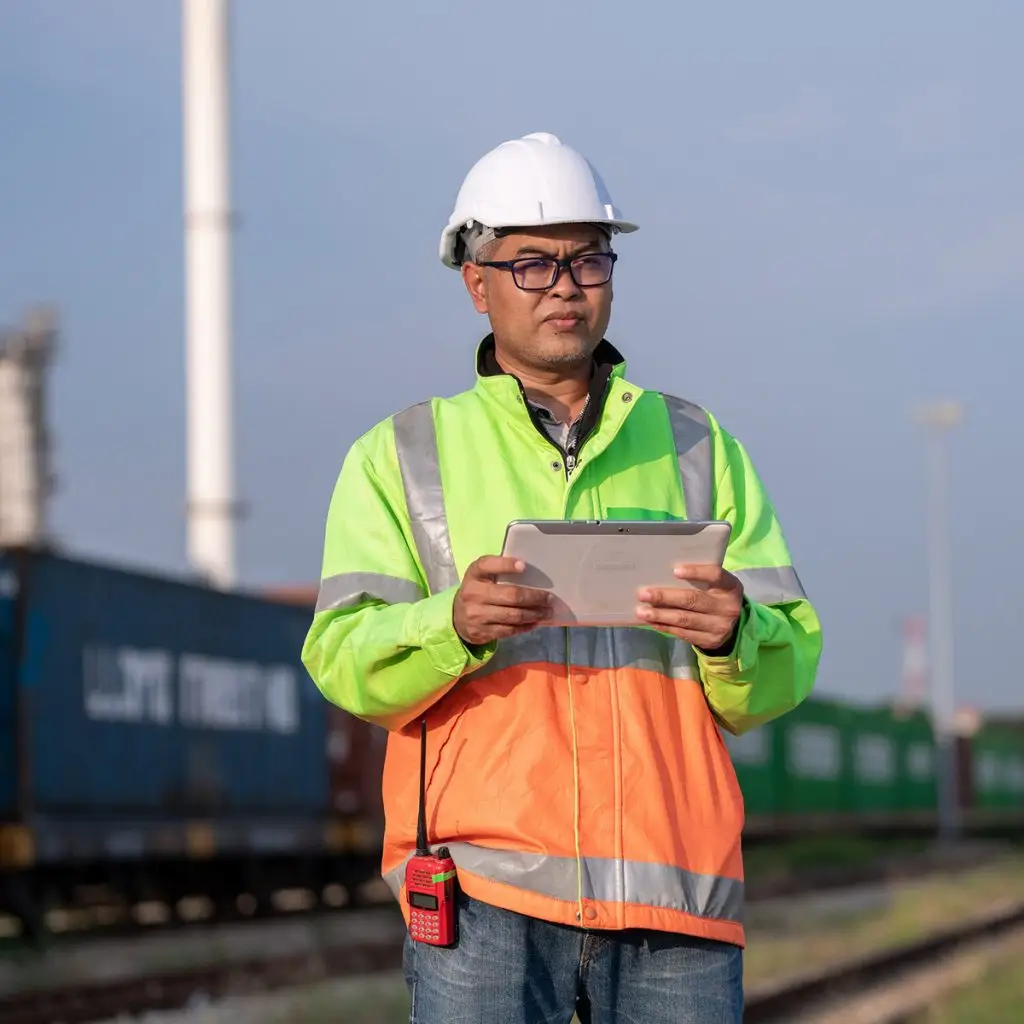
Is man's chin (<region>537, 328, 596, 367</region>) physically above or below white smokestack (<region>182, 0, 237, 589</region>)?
below

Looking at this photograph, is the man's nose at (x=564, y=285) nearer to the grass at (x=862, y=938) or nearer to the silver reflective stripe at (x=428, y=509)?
the silver reflective stripe at (x=428, y=509)

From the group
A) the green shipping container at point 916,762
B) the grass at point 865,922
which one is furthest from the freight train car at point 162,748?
the green shipping container at point 916,762

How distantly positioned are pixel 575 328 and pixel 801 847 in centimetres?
3103

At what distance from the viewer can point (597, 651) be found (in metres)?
2.91

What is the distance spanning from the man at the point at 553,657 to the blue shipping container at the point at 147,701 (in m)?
12.7

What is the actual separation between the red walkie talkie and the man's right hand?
0.37 m

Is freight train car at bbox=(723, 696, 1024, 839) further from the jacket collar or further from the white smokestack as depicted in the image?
the jacket collar

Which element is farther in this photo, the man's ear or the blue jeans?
the man's ear

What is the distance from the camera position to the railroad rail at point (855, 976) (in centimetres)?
1046

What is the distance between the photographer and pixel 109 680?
651 inches

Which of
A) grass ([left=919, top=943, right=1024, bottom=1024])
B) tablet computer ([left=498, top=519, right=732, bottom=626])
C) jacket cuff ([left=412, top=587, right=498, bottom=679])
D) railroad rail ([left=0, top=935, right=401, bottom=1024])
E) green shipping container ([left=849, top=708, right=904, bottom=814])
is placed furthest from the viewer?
green shipping container ([left=849, top=708, right=904, bottom=814])

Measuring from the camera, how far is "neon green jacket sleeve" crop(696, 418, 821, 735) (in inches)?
112

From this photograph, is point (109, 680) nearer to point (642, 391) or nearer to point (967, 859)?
point (642, 391)

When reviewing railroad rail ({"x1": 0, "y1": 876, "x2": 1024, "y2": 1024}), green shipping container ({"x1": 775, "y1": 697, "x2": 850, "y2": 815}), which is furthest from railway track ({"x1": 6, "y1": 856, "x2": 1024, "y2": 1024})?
green shipping container ({"x1": 775, "y1": 697, "x2": 850, "y2": 815})
